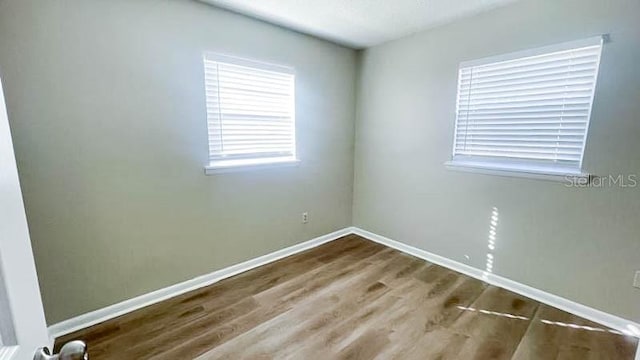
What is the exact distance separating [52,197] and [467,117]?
128 inches

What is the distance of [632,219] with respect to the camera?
1902mm

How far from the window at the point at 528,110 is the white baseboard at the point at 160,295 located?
2028 mm

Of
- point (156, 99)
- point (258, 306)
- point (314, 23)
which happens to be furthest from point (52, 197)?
point (314, 23)

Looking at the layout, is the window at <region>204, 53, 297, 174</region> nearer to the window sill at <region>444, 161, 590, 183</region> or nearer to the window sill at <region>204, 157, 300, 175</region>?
the window sill at <region>204, 157, 300, 175</region>

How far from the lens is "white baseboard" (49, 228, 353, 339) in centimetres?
194

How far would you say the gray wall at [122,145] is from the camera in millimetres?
1710

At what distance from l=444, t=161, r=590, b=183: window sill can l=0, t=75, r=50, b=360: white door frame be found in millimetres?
2847

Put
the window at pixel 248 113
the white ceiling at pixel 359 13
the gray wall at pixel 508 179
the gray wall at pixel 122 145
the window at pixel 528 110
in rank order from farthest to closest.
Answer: the window at pixel 248 113 < the white ceiling at pixel 359 13 < the window at pixel 528 110 < the gray wall at pixel 508 179 < the gray wall at pixel 122 145

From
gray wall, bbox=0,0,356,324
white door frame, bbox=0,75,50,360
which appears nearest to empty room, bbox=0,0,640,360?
gray wall, bbox=0,0,356,324

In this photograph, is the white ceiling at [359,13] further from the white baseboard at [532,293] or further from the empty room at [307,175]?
the white baseboard at [532,293]

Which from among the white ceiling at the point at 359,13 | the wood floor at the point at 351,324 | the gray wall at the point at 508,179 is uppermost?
the white ceiling at the point at 359,13

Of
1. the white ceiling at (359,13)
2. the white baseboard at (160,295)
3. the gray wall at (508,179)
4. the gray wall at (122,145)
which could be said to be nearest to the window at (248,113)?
the gray wall at (122,145)

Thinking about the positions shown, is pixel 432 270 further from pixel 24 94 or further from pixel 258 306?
pixel 24 94

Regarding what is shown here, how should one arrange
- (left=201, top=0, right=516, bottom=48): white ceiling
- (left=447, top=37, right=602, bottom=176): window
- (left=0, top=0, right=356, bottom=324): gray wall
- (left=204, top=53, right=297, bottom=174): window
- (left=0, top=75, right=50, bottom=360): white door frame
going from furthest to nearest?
(left=204, top=53, right=297, bottom=174): window → (left=201, top=0, right=516, bottom=48): white ceiling → (left=447, top=37, right=602, bottom=176): window → (left=0, top=0, right=356, bottom=324): gray wall → (left=0, top=75, right=50, bottom=360): white door frame
